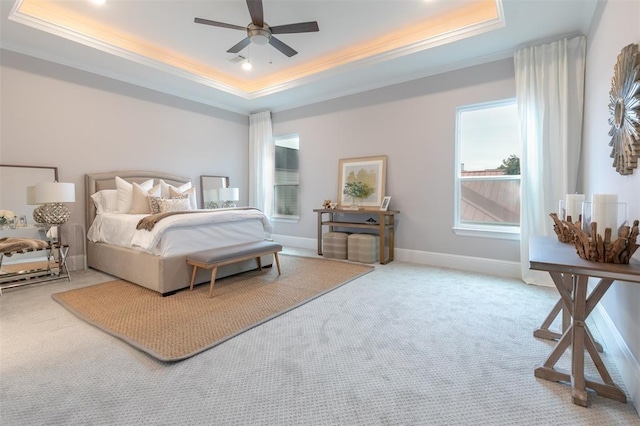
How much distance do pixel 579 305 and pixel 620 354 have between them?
536 mm

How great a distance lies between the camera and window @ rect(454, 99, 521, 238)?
13.0ft

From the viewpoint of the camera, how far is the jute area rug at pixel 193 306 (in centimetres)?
214

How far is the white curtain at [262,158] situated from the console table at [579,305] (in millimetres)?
5098

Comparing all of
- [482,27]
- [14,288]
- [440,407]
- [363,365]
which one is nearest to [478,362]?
[440,407]

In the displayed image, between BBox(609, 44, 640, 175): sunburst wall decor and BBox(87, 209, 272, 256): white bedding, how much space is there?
3.48 meters

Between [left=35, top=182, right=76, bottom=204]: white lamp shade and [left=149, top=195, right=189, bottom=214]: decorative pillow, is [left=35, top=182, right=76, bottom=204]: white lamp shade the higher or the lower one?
the higher one

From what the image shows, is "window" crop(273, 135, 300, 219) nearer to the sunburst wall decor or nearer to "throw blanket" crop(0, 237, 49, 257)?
"throw blanket" crop(0, 237, 49, 257)

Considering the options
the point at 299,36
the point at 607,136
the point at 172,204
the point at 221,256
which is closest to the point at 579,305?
the point at 607,136

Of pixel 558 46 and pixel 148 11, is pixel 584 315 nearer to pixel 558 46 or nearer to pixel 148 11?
pixel 558 46

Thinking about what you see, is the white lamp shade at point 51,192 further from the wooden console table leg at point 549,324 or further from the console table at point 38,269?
the wooden console table leg at point 549,324

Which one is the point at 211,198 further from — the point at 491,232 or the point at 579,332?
the point at 579,332

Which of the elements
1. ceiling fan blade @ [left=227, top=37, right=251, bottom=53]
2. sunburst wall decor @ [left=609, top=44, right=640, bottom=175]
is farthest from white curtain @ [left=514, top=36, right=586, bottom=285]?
ceiling fan blade @ [left=227, top=37, right=251, bottom=53]

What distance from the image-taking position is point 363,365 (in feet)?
6.00

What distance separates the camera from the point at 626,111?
1.78 metres
